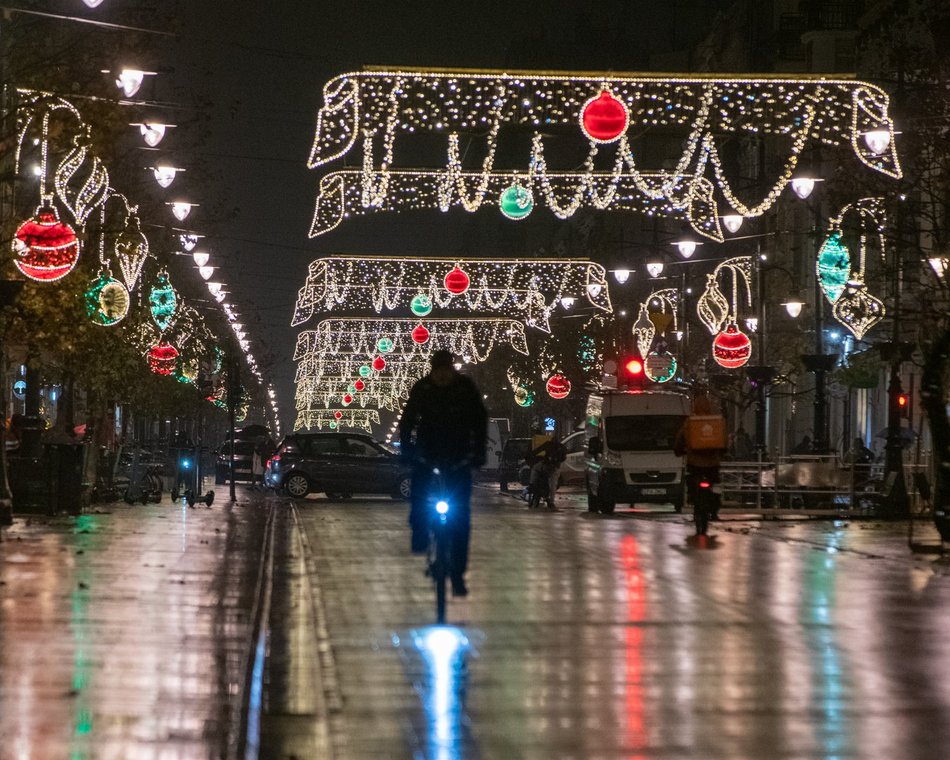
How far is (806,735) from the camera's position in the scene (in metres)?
9.14

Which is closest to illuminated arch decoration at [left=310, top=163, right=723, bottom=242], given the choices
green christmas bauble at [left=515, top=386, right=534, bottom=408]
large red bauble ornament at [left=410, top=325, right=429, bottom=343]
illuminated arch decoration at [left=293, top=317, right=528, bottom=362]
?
large red bauble ornament at [left=410, top=325, right=429, bottom=343]

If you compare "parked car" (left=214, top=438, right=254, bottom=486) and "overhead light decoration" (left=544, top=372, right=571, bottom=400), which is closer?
"parked car" (left=214, top=438, right=254, bottom=486)

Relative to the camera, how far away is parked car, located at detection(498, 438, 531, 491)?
60719mm

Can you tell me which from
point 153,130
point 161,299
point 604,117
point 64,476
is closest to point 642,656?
point 604,117

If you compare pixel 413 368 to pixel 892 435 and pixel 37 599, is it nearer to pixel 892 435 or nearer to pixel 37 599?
pixel 892 435

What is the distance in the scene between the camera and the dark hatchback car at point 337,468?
48219 millimetres

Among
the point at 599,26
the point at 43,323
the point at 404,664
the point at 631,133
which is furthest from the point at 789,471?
the point at 599,26

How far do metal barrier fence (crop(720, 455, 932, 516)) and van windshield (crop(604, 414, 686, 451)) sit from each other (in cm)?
297

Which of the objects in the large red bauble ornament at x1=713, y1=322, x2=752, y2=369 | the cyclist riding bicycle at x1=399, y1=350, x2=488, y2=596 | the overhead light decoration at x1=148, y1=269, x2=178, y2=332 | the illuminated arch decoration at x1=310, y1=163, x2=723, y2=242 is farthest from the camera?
the large red bauble ornament at x1=713, y1=322, x2=752, y2=369

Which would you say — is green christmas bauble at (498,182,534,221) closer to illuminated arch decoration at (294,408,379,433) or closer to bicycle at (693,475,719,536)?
bicycle at (693,475,719,536)

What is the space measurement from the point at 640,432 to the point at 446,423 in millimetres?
26076

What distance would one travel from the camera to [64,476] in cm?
3162

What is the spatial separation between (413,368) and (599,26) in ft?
118

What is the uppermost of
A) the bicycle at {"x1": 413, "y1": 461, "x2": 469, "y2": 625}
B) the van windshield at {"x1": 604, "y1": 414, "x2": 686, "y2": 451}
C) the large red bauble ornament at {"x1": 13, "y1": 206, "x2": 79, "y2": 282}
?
the large red bauble ornament at {"x1": 13, "y1": 206, "x2": 79, "y2": 282}
